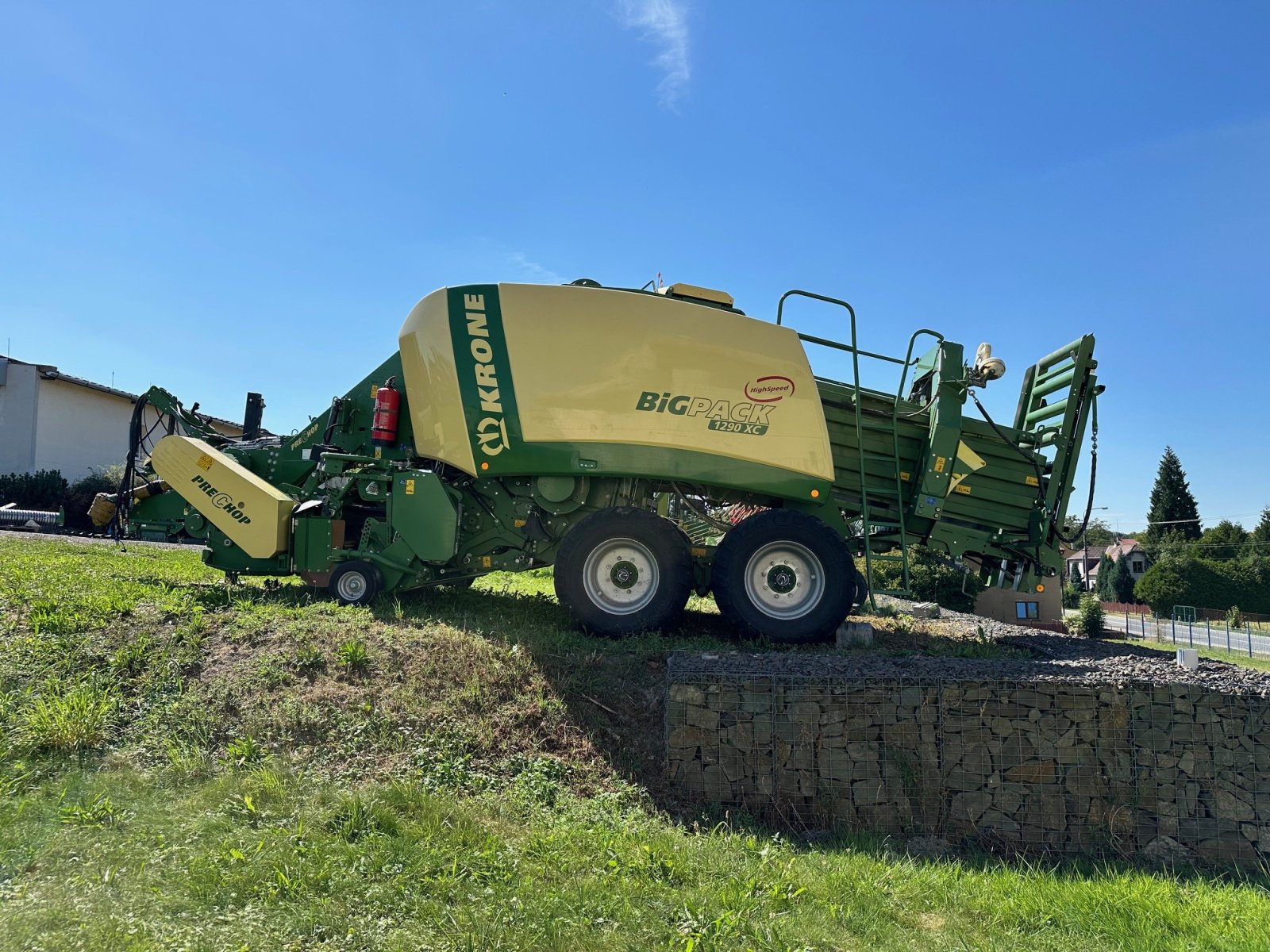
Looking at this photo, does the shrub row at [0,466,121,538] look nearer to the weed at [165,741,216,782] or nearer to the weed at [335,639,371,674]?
the weed at [335,639,371,674]

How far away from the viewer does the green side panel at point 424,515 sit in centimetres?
757

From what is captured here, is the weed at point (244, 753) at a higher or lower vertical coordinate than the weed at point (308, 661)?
lower

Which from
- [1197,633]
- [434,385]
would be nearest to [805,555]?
[434,385]

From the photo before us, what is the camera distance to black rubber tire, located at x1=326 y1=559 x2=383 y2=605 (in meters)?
7.73

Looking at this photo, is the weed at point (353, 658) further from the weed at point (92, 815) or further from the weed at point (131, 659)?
the weed at point (92, 815)

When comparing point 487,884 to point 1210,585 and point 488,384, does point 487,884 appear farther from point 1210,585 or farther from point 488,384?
point 1210,585

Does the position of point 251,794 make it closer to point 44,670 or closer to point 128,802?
point 128,802

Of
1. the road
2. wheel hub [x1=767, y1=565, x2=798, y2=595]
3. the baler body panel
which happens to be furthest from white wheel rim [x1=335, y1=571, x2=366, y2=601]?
the road

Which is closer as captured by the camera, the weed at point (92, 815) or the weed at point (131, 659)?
the weed at point (92, 815)

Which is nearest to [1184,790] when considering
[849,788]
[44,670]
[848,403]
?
[849,788]

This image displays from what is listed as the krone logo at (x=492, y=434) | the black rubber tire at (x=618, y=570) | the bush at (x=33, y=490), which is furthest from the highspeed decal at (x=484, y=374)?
the bush at (x=33, y=490)

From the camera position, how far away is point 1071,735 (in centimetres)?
532

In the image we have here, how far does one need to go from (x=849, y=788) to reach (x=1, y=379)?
35.0 meters

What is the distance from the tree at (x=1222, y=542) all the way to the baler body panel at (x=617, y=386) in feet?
186
